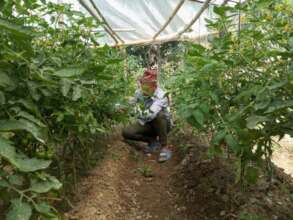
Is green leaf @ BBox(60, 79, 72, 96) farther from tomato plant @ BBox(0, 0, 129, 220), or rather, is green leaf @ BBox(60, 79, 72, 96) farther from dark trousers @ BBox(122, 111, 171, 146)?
dark trousers @ BBox(122, 111, 171, 146)

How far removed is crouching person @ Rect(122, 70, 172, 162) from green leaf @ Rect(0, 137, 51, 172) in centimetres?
301

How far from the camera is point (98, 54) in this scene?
A: 91.2 inches

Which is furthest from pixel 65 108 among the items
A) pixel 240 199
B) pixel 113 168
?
pixel 113 168

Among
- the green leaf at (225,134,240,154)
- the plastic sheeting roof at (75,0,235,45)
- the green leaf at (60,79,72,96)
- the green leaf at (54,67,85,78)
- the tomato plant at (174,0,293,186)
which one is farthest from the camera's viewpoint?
the plastic sheeting roof at (75,0,235,45)

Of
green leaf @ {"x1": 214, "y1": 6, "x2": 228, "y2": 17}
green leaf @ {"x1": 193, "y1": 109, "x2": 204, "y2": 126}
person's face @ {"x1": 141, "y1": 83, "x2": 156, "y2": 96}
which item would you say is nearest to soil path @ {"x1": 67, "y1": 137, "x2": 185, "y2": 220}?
person's face @ {"x1": 141, "y1": 83, "x2": 156, "y2": 96}

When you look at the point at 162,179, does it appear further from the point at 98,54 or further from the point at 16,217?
the point at 16,217

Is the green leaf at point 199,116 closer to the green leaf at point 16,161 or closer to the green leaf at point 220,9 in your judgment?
the green leaf at point 220,9

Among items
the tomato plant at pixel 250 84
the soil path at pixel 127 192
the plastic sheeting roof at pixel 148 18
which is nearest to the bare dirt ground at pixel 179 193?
the soil path at pixel 127 192

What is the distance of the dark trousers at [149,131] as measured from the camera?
463cm

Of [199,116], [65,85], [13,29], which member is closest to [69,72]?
[65,85]

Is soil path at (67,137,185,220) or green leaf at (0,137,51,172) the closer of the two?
green leaf at (0,137,51,172)

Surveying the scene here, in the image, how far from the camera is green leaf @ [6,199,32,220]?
93cm

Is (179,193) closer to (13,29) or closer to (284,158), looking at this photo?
(284,158)

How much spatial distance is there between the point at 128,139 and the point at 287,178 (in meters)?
2.24
